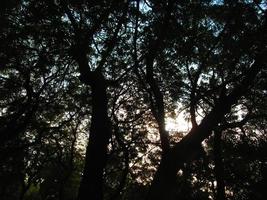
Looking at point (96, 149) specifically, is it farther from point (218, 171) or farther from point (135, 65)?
point (218, 171)

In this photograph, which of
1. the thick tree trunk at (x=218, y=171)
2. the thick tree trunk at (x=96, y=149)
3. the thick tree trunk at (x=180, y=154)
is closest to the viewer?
the thick tree trunk at (x=180, y=154)

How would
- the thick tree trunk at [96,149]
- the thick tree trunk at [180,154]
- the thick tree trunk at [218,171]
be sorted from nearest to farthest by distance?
the thick tree trunk at [180,154] < the thick tree trunk at [96,149] < the thick tree trunk at [218,171]

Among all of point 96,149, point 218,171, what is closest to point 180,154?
point 96,149

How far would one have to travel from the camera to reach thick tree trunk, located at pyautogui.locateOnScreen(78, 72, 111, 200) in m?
9.09

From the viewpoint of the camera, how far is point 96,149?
9734 mm

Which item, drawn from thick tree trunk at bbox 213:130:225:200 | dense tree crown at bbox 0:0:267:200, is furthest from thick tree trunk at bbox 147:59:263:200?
thick tree trunk at bbox 213:130:225:200

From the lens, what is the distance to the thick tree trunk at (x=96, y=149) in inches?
358

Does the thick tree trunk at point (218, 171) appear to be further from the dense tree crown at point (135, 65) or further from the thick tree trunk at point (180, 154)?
the thick tree trunk at point (180, 154)

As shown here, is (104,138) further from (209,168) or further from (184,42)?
(209,168)

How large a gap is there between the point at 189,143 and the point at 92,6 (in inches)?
197

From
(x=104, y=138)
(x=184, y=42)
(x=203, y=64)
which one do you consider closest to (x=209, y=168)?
(x=203, y=64)

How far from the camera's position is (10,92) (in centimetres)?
1605

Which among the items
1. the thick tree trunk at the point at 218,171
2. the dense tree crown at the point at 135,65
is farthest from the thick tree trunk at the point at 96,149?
the thick tree trunk at the point at 218,171

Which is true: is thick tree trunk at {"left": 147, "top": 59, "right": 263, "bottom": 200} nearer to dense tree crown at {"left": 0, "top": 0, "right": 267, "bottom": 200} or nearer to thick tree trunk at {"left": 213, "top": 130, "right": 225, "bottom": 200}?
dense tree crown at {"left": 0, "top": 0, "right": 267, "bottom": 200}
